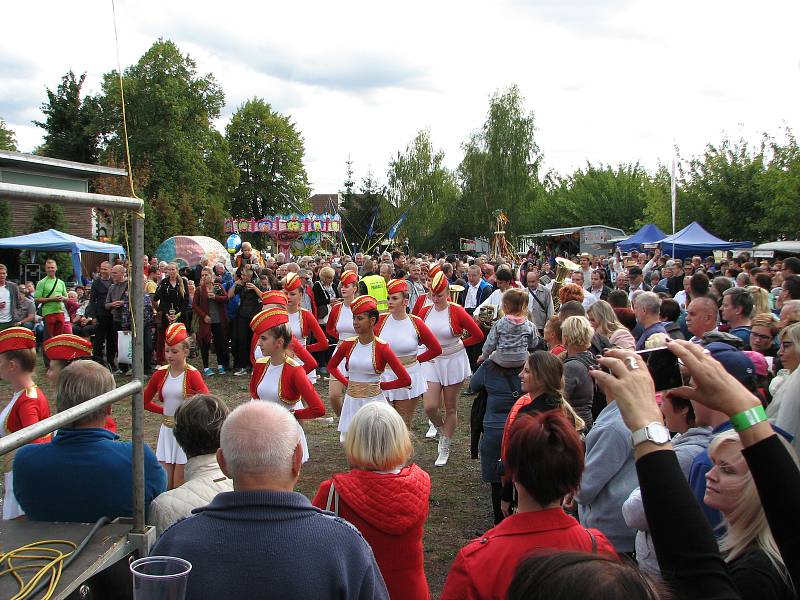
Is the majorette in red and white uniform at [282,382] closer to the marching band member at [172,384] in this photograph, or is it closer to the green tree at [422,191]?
the marching band member at [172,384]

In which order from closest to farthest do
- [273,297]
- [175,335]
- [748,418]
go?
[748,418] < [175,335] < [273,297]

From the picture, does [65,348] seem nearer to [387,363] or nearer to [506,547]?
[387,363]

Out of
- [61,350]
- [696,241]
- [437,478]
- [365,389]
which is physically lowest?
[437,478]

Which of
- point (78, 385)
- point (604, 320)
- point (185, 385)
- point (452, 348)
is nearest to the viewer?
point (78, 385)

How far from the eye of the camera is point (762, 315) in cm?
608

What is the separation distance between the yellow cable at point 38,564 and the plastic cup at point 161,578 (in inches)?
17.3

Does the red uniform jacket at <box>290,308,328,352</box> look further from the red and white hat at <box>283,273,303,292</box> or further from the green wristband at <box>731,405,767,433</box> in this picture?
the green wristband at <box>731,405,767,433</box>

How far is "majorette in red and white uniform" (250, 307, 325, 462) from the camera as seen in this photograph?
229 inches

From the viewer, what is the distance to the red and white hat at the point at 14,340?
4410 mm

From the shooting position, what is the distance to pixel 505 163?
54188 mm

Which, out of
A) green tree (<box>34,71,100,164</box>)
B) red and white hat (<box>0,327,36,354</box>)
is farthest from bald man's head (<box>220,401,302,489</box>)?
red and white hat (<box>0,327,36,354</box>)

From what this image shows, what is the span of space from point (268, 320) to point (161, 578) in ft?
14.0

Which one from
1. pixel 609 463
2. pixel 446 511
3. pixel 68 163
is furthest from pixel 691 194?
pixel 68 163

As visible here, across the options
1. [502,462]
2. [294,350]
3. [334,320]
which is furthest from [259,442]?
[334,320]
